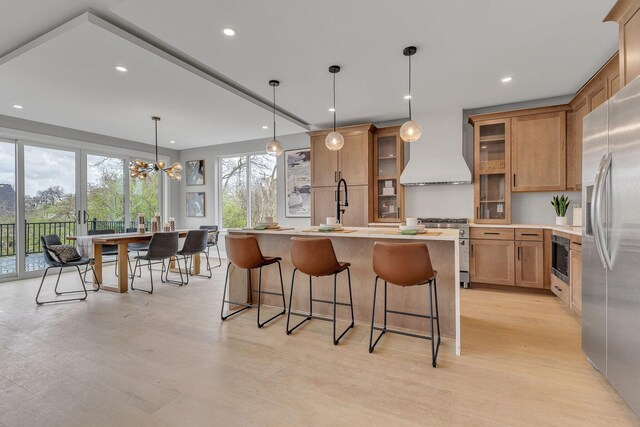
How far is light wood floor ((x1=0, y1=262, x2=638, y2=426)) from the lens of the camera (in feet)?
5.65

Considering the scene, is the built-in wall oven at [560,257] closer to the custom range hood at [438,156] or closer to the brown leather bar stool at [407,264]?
the custom range hood at [438,156]

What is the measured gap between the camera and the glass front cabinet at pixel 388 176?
17.1 feet

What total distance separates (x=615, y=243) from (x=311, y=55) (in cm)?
293

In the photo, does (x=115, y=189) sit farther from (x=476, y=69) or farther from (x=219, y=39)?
(x=476, y=69)

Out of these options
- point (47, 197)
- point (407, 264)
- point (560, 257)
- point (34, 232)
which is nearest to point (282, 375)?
point (407, 264)

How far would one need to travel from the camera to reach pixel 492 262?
4.24 metres

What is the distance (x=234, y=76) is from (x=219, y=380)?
3263mm

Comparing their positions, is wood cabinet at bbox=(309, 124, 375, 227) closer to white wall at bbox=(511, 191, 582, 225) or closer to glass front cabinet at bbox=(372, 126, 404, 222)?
glass front cabinet at bbox=(372, 126, 404, 222)

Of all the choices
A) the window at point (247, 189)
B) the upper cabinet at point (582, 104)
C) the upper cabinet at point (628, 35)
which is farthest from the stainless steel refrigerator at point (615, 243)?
the window at point (247, 189)

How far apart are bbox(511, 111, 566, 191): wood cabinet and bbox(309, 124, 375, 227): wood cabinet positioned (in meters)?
2.14

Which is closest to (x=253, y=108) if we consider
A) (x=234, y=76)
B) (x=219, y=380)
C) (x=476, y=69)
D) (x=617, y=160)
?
(x=234, y=76)

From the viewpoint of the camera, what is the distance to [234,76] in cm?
371

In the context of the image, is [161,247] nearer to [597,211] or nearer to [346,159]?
[346,159]

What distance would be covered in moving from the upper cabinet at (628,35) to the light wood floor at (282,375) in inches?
85.7
